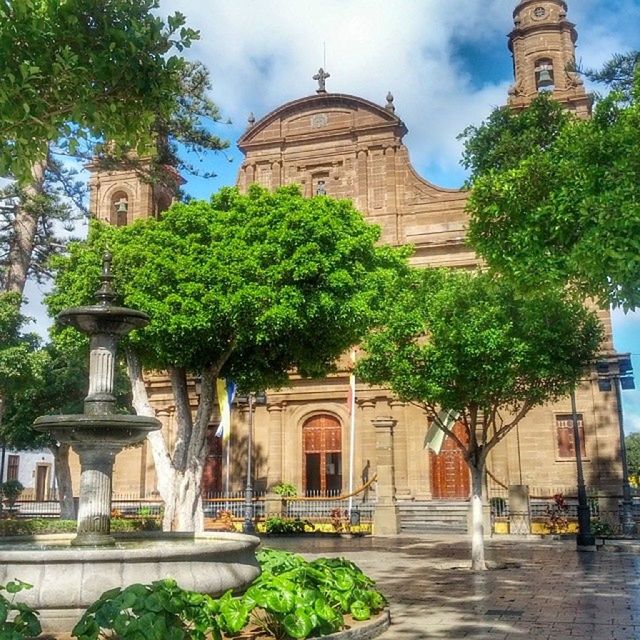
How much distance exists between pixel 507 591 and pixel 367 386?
61.5 feet

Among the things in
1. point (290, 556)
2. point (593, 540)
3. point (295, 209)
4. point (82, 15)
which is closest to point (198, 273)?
point (295, 209)

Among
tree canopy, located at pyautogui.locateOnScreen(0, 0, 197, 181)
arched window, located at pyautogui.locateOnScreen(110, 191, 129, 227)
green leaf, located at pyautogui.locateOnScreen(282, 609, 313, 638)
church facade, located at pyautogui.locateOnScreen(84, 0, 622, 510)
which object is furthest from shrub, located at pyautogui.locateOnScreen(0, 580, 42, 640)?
arched window, located at pyautogui.locateOnScreen(110, 191, 129, 227)

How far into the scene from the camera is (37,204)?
17.7 meters

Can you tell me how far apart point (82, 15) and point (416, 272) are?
35.1ft

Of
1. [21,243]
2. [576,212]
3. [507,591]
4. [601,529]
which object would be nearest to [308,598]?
[507,591]

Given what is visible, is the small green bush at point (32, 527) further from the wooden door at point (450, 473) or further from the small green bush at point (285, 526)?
the wooden door at point (450, 473)

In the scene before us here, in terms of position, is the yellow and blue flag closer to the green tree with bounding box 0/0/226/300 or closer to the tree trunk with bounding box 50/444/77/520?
the tree trunk with bounding box 50/444/77/520

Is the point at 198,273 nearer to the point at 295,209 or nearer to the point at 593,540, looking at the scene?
the point at 295,209

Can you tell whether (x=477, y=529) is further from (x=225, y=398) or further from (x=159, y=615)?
(x=225, y=398)

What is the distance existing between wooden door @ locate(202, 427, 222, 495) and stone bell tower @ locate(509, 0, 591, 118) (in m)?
18.8

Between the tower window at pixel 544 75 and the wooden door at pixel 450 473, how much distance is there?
45.6ft

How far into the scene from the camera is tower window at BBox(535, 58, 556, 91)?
2945 centimetres

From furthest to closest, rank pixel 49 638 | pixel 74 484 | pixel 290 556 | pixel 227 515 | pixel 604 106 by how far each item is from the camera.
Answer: pixel 74 484 < pixel 227 515 < pixel 604 106 < pixel 290 556 < pixel 49 638

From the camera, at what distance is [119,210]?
33469 millimetres
